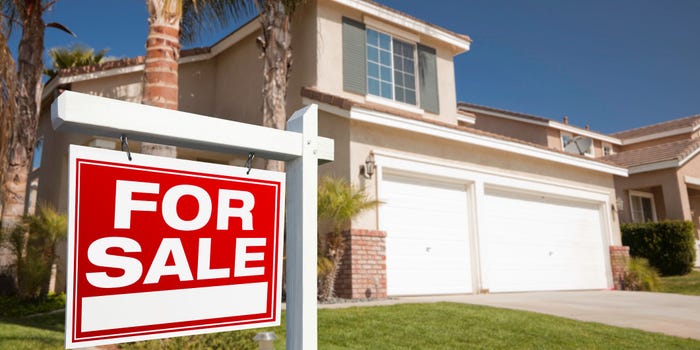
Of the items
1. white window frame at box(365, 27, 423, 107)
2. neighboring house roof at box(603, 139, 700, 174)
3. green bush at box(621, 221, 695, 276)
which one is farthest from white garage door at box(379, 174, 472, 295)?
neighboring house roof at box(603, 139, 700, 174)

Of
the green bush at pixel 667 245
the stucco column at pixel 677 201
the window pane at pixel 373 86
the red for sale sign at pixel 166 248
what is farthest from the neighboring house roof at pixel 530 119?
the red for sale sign at pixel 166 248

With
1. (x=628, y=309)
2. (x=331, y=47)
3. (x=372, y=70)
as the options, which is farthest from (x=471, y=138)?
(x=628, y=309)

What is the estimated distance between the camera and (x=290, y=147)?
7.14ft

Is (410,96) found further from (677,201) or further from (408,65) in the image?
(677,201)

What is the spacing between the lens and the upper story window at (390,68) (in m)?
14.1

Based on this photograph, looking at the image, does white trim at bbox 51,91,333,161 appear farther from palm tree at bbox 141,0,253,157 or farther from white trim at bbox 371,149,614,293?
white trim at bbox 371,149,614,293

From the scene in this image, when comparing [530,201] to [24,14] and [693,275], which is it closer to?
[693,275]

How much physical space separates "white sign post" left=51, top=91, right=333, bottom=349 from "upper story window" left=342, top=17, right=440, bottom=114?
11.2 m

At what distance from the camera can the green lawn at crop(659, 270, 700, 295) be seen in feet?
47.8

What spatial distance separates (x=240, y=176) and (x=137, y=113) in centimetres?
42

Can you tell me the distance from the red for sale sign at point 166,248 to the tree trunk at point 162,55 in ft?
17.1

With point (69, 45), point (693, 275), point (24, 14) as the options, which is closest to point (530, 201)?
point (693, 275)

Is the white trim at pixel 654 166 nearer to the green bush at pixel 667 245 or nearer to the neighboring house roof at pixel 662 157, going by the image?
the neighboring house roof at pixel 662 157

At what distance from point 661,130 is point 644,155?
867 centimetres
